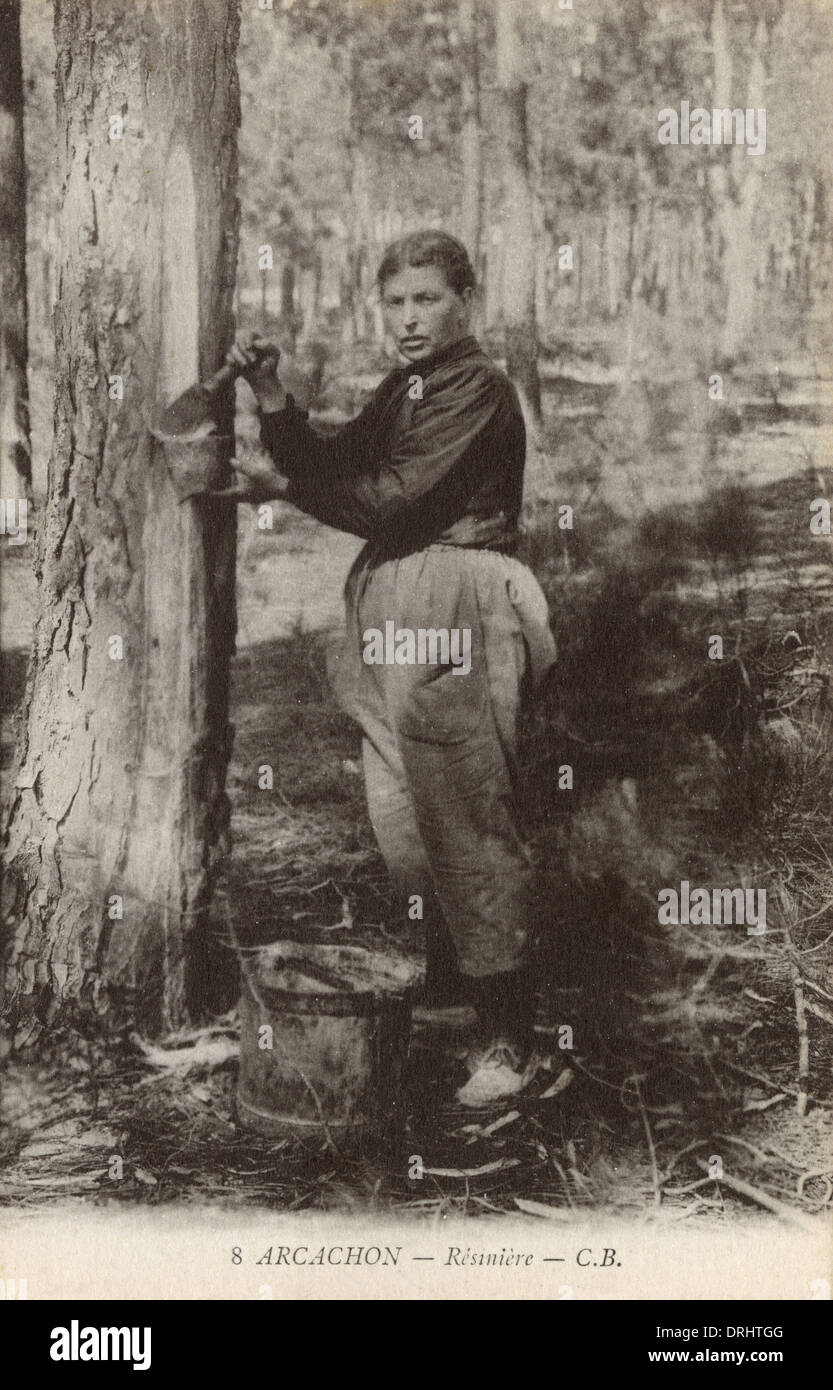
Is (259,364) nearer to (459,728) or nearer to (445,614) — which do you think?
(445,614)

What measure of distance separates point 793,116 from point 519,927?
2522 mm

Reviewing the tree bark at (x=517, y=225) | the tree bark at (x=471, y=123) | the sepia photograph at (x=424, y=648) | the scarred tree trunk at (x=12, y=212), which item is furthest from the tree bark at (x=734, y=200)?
the scarred tree trunk at (x=12, y=212)

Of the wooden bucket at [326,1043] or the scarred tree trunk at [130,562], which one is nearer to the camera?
the wooden bucket at [326,1043]

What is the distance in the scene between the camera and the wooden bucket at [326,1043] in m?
4.07

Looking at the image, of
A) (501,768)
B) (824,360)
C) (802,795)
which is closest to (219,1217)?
(501,768)

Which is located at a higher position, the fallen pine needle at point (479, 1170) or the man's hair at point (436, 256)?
the man's hair at point (436, 256)

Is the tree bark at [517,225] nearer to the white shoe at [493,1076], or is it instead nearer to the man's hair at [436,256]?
the man's hair at [436,256]

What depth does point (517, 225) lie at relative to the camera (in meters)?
4.20

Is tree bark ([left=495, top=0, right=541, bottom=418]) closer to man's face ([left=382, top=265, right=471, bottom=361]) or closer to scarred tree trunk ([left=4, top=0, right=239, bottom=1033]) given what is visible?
man's face ([left=382, top=265, right=471, bottom=361])

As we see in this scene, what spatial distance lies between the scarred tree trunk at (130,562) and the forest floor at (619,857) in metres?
0.14

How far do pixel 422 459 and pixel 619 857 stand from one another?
129 cm

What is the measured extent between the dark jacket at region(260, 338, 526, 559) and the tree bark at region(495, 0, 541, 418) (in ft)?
0.26

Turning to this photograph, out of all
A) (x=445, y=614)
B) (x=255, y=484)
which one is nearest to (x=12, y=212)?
(x=255, y=484)

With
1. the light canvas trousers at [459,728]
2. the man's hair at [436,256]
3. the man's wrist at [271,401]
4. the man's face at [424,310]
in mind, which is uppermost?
the man's hair at [436,256]
